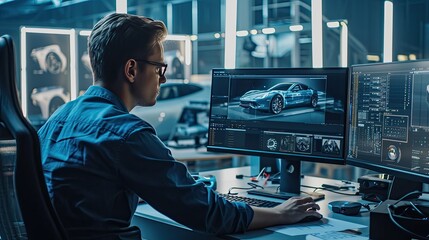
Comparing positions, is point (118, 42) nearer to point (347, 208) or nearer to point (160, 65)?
point (160, 65)

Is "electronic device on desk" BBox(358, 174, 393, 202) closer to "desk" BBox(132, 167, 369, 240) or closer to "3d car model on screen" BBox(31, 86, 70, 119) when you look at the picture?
"desk" BBox(132, 167, 369, 240)

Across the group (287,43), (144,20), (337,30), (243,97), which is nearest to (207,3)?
(287,43)

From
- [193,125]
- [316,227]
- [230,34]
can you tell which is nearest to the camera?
[316,227]

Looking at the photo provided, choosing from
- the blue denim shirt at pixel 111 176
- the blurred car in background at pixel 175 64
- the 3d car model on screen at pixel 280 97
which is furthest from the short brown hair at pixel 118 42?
the blurred car in background at pixel 175 64

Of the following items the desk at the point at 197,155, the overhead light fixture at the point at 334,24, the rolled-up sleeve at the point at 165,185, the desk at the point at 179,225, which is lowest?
the desk at the point at 197,155

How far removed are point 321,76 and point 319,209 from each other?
0.49m

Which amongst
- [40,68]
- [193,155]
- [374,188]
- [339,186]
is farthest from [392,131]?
[40,68]

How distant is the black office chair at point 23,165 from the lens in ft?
3.84

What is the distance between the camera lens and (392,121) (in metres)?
1.72

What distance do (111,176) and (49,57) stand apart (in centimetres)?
324

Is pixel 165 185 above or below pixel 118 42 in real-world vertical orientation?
below

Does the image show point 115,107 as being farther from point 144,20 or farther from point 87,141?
point 144,20

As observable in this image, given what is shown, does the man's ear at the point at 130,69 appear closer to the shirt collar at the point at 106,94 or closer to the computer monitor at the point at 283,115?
the shirt collar at the point at 106,94

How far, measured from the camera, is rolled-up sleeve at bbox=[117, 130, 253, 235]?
1.36 metres
